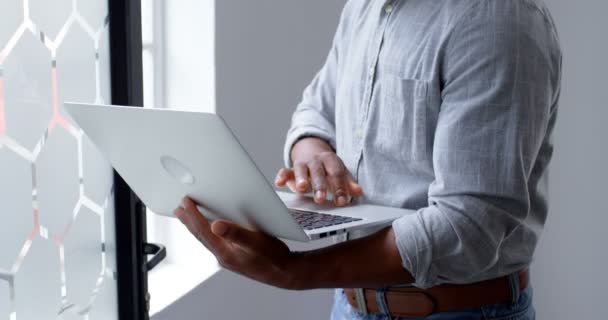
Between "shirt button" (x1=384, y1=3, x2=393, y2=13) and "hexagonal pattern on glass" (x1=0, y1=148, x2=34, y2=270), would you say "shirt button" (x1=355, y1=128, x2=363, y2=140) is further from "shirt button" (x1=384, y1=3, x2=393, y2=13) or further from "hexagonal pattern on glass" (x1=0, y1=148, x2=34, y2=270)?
"hexagonal pattern on glass" (x1=0, y1=148, x2=34, y2=270)

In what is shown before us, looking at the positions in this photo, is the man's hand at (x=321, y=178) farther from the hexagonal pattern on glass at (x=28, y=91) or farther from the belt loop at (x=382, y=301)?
the hexagonal pattern on glass at (x=28, y=91)

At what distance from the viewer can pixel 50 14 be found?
1351 mm

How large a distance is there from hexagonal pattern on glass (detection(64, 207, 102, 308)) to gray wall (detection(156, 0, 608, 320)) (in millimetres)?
482

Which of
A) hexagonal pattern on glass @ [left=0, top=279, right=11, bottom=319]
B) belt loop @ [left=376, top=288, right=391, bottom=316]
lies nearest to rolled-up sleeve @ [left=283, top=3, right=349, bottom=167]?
belt loop @ [left=376, top=288, right=391, bottom=316]

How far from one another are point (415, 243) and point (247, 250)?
0.23 metres

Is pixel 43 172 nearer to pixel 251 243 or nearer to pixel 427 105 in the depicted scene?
pixel 251 243

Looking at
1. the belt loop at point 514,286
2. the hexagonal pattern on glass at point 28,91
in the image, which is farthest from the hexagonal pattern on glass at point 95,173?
the belt loop at point 514,286

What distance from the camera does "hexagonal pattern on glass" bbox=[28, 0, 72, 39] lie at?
1301mm

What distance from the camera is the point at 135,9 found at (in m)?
1.53

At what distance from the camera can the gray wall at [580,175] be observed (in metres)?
2.55

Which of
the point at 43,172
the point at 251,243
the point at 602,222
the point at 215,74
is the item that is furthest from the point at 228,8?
the point at 602,222

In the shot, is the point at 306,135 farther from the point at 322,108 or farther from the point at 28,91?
the point at 28,91

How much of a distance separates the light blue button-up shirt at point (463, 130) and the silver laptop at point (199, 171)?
8 centimetres

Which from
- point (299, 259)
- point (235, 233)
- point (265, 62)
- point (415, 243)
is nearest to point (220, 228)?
point (235, 233)
